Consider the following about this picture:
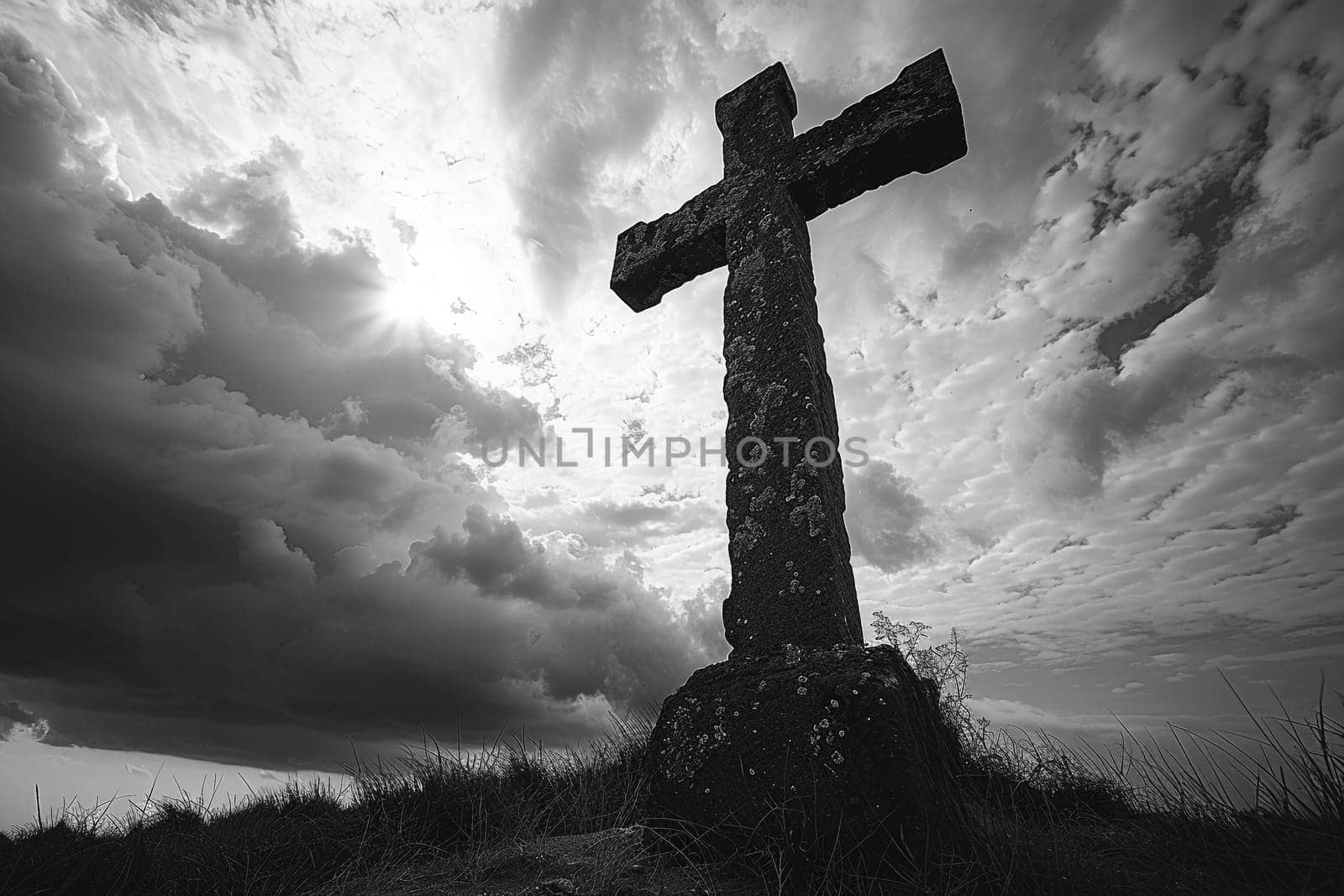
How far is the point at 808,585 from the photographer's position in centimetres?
293

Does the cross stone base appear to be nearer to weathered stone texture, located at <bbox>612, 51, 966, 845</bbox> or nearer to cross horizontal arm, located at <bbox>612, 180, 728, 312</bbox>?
weathered stone texture, located at <bbox>612, 51, 966, 845</bbox>

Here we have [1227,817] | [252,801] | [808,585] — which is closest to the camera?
[1227,817]

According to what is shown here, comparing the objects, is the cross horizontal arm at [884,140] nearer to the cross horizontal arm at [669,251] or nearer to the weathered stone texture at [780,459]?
the weathered stone texture at [780,459]

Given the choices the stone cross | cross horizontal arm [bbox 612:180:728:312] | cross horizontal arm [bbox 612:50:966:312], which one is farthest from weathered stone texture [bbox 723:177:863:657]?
cross horizontal arm [bbox 612:180:728:312]

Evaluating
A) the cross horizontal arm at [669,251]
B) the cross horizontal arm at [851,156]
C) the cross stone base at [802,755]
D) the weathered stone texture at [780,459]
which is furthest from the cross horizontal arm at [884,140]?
the cross stone base at [802,755]

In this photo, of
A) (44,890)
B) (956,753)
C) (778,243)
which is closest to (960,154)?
(778,243)

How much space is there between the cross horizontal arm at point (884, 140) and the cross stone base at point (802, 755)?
10.2ft

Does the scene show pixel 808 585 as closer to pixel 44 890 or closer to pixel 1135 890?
pixel 1135 890

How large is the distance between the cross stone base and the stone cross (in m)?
0.33

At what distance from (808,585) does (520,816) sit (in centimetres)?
179

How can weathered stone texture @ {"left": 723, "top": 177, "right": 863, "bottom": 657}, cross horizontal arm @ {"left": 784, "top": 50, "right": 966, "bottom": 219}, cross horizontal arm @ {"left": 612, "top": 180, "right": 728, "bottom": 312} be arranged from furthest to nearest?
cross horizontal arm @ {"left": 612, "top": 180, "right": 728, "bottom": 312}, cross horizontal arm @ {"left": 784, "top": 50, "right": 966, "bottom": 219}, weathered stone texture @ {"left": 723, "top": 177, "right": 863, "bottom": 657}

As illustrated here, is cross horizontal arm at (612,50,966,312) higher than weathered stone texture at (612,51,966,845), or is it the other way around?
cross horizontal arm at (612,50,966,312)

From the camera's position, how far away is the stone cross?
3.02 m

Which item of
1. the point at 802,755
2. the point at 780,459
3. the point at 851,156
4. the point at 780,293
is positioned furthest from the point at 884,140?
the point at 802,755
